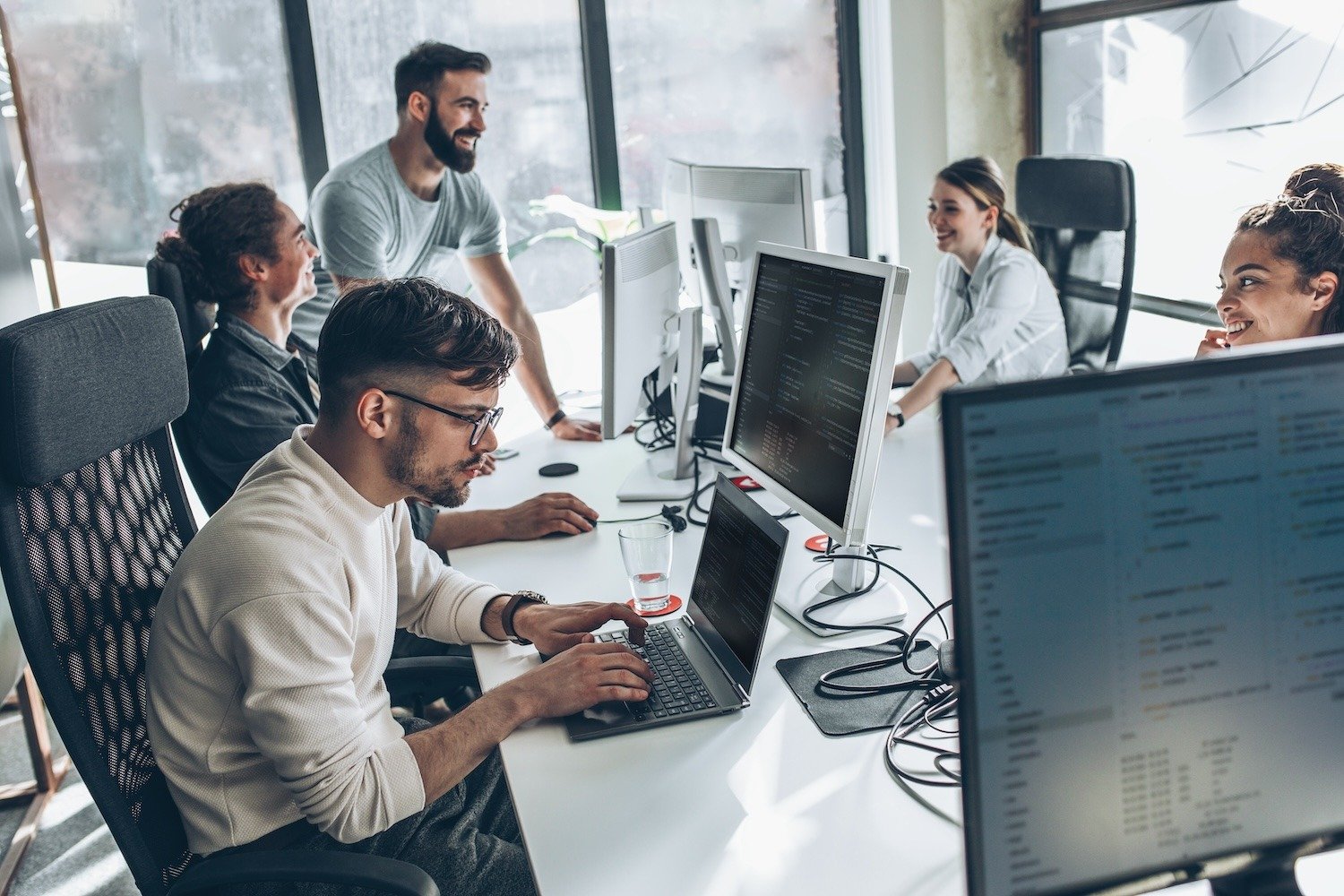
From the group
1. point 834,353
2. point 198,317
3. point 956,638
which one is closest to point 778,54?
point 198,317

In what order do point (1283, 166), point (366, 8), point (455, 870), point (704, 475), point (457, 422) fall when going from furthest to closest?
point (366, 8) → point (1283, 166) → point (704, 475) → point (457, 422) → point (455, 870)

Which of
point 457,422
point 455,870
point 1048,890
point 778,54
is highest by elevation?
point 778,54

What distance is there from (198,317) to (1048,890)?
1.89m

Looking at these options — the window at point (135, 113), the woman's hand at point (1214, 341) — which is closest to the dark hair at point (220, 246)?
the window at point (135, 113)

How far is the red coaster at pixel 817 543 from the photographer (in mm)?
1839

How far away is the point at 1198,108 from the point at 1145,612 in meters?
2.92

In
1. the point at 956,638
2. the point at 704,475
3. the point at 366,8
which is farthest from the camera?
the point at 366,8

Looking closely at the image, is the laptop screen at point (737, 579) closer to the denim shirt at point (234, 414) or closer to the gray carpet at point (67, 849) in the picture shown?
the denim shirt at point (234, 414)

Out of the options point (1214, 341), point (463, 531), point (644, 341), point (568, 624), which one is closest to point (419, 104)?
point (644, 341)

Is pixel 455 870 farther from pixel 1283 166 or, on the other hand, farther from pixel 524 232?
pixel 524 232

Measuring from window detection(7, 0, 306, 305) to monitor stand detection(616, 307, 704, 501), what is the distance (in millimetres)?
2087

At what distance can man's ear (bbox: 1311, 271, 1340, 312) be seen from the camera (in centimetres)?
169

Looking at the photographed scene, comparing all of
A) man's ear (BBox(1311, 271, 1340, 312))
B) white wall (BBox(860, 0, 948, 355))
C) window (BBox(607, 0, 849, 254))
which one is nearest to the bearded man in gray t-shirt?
window (BBox(607, 0, 849, 254))

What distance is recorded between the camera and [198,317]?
213 centimetres
